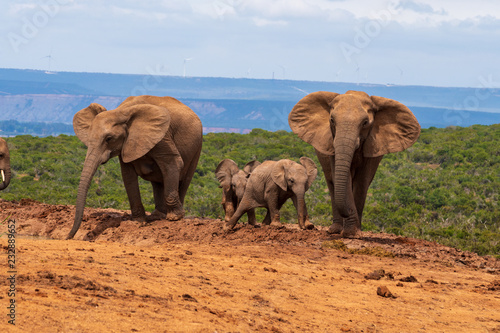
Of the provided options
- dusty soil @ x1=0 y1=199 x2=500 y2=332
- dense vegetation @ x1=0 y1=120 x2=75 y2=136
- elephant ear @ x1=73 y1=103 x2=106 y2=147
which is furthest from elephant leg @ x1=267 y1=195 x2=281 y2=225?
dense vegetation @ x1=0 y1=120 x2=75 y2=136

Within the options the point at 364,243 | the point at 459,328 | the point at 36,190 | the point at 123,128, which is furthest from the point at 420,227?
the point at 36,190

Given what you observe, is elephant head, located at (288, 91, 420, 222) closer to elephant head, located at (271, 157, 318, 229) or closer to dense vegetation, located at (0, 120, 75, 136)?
elephant head, located at (271, 157, 318, 229)

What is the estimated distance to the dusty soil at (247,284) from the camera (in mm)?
6504

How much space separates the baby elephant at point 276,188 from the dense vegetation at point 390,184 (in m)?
3.42

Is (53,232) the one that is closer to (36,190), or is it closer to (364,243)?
(364,243)

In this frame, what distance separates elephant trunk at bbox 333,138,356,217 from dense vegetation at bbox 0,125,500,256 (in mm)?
4092

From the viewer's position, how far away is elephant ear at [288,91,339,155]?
1253 cm

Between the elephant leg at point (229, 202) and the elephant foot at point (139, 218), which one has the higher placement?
the elephant leg at point (229, 202)

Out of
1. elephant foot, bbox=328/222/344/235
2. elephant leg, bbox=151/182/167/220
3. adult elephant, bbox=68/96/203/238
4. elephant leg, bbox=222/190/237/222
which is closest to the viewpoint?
elephant foot, bbox=328/222/344/235

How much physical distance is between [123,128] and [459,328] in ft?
24.4

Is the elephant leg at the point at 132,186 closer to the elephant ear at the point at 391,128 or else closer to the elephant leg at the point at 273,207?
the elephant leg at the point at 273,207

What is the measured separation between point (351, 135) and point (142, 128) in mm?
3896

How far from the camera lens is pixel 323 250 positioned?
11.7 meters

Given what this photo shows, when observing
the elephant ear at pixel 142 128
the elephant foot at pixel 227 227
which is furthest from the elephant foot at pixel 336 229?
the elephant ear at pixel 142 128
